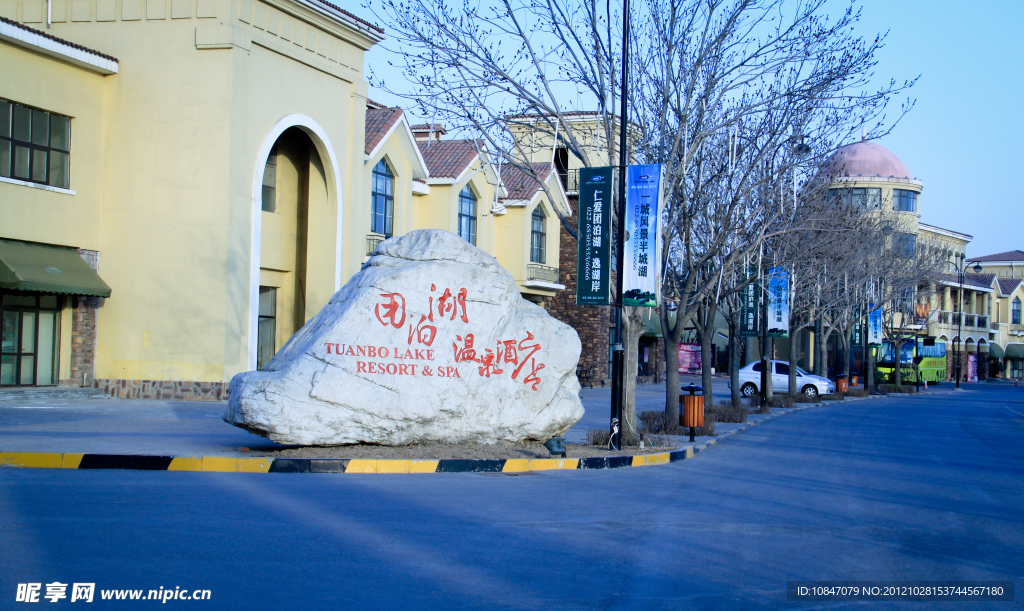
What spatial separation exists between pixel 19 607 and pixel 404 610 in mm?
2267

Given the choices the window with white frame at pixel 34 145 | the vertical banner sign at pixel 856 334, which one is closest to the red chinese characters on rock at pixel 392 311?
the window with white frame at pixel 34 145

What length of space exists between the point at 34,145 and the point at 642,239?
51.1ft

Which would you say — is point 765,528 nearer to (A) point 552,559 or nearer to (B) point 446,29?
(A) point 552,559

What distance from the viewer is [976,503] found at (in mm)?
10352

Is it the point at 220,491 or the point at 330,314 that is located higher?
the point at 330,314

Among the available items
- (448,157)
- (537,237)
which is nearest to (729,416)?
(448,157)

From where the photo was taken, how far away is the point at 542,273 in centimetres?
3891

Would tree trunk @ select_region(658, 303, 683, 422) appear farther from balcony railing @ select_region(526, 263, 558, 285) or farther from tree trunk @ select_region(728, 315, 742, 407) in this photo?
balcony railing @ select_region(526, 263, 558, 285)

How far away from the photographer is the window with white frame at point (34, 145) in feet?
67.9

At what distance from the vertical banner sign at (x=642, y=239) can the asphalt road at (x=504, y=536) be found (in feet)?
12.4

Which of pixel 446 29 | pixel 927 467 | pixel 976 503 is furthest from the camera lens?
pixel 446 29

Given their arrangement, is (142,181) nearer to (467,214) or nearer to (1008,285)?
(467,214)

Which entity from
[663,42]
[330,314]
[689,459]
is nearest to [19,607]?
[330,314]

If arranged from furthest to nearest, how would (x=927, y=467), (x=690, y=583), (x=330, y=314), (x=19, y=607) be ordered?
(x=927, y=467)
(x=330, y=314)
(x=690, y=583)
(x=19, y=607)
